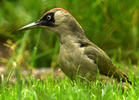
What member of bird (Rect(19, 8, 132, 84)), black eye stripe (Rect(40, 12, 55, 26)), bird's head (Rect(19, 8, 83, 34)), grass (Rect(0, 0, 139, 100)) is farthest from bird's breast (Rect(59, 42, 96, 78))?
grass (Rect(0, 0, 139, 100))

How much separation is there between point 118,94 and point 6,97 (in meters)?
1.12

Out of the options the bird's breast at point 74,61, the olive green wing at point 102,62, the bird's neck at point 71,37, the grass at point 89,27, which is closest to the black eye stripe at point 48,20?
the bird's neck at point 71,37

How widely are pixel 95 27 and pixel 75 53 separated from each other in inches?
104

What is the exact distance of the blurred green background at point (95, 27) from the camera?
687cm

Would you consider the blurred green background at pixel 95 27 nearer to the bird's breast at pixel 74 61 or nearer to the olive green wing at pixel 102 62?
the olive green wing at pixel 102 62

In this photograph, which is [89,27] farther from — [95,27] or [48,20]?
[48,20]

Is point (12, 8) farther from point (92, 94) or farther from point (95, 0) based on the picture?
point (92, 94)

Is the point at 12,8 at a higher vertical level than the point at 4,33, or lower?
higher

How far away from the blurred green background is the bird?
1970 mm

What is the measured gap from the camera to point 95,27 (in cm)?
691

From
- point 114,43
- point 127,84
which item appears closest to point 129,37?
point 114,43

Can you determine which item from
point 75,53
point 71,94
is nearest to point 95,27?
point 75,53

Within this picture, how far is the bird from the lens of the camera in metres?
4.33

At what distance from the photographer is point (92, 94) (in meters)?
3.71
